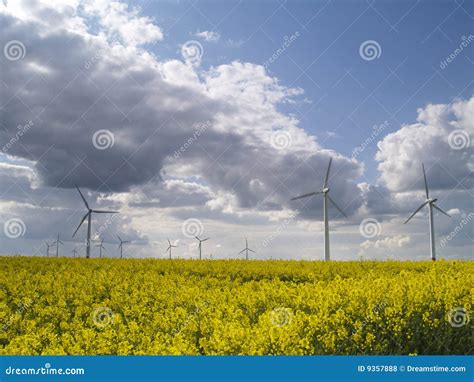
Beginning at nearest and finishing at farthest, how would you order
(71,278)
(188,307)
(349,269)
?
(188,307) < (71,278) < (349,269)

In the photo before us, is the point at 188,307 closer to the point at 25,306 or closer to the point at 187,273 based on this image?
the point at 25,306

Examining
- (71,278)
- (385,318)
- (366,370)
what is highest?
(71,278)

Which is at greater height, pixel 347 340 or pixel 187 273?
pixel 187 273

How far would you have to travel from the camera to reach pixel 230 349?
6.61 meters

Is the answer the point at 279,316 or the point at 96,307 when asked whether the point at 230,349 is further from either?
the point at 96,307

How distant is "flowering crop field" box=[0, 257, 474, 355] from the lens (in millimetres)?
7074

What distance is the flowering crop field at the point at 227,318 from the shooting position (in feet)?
23.2

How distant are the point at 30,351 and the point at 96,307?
355cm

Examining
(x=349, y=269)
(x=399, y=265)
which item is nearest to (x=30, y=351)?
(x=349, y=269)

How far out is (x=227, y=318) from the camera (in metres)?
8.55

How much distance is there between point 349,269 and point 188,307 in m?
9.77

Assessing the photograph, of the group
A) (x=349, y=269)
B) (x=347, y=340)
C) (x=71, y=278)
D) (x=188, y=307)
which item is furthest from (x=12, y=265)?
(x=347, y=340)

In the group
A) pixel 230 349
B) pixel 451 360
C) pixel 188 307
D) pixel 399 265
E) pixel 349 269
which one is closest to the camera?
pixel 230 349

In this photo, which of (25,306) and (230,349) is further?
(25,306)
